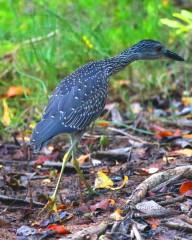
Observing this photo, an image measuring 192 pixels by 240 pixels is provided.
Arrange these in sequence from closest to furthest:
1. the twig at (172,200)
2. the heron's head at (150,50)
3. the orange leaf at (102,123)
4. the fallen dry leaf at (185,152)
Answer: the twig at (172,200) < the fallen dry leaf at (185,152) < the heron's head at (150,50) < the orange leaf at (102,123)

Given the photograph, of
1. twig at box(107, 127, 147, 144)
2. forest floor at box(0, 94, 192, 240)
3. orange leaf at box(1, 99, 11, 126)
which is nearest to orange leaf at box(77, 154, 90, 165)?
forest floor at box(0, 94, 192, 240)

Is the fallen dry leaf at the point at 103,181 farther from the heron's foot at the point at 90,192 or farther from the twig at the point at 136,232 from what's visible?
the twig at the point at 136,232

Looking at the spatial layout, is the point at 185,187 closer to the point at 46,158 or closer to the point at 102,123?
the point at 46,158

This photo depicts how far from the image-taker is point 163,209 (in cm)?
456

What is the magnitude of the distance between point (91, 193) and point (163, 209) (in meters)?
0.97

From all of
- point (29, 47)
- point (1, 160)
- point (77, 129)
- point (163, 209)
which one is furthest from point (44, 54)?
point (163, 209)

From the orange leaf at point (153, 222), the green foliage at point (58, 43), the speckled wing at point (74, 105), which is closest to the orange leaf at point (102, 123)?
the green foliage at point (58, 43)

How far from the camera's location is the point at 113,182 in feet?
18.5

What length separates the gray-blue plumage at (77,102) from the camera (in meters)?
5.41

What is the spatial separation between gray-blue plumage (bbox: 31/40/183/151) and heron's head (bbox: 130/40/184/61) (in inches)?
8.5

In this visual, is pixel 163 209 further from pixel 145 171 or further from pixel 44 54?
pixel 44 54

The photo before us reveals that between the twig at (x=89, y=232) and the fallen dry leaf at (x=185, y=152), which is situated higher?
the twig at (x=89, y=232)

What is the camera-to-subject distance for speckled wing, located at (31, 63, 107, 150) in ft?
17.7

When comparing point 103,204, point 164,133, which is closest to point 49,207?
point 103,204
